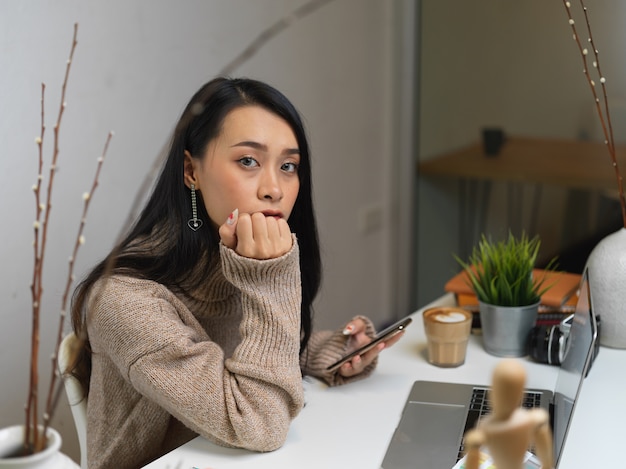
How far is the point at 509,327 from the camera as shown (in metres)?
1.47

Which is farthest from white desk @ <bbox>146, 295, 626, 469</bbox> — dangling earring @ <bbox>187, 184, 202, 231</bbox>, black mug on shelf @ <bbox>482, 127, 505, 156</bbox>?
black mug on shelf @ <bbox>482, 127, 505, 156</bbox>

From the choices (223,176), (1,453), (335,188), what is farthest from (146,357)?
(335,188)

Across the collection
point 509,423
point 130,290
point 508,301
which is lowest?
point 508,301

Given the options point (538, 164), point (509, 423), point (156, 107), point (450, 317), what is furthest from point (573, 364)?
point (538, 164)

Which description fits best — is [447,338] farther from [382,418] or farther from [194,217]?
[194,217]

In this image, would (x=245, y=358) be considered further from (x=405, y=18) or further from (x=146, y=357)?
(x=405, y=18)

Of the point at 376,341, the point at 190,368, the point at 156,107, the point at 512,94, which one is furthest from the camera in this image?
the point at 512,94

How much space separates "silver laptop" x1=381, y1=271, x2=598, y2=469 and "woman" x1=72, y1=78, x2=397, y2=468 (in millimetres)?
145

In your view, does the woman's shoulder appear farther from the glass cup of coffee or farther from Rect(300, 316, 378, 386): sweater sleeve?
the glass cup of coffee

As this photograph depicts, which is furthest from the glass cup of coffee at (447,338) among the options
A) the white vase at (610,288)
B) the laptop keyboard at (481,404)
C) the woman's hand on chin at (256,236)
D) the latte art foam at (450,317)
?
the woman's hand on chin at (256,236)

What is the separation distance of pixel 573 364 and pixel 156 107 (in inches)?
48.6

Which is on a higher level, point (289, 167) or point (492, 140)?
point (289, 167)

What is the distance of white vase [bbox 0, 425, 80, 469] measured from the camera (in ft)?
2.21

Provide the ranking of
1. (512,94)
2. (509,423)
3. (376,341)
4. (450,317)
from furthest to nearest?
(512,94)
(450,317)
(376,341)
(509,423)
